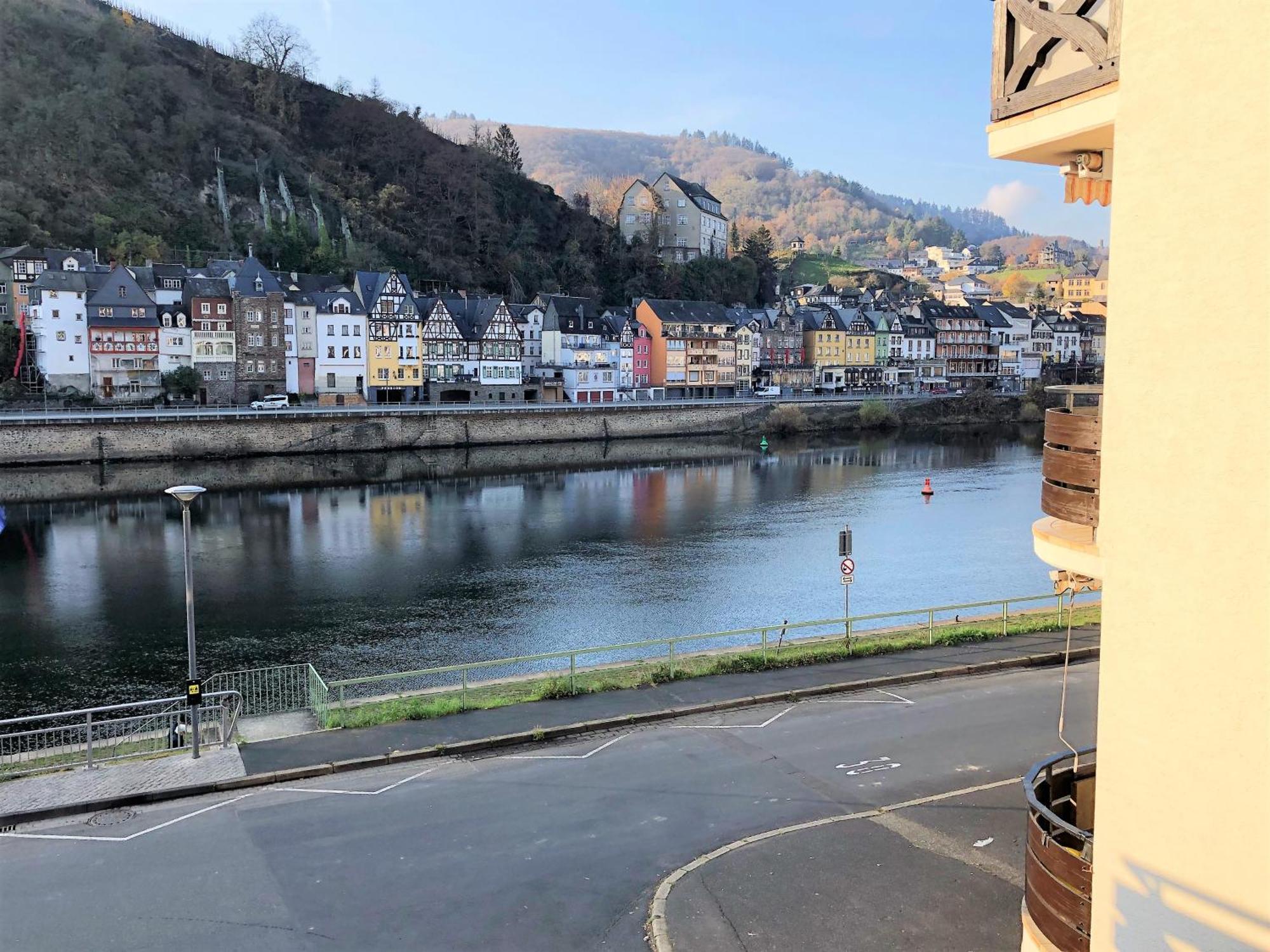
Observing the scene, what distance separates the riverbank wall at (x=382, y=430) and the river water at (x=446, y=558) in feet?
5.16

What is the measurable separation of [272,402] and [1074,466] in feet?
199

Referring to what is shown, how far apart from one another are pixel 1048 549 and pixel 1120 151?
1.82m

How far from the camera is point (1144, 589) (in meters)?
3.77

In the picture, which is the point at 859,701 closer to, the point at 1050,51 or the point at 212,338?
the point at 1050,51

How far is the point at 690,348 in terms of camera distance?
82000 millimetres

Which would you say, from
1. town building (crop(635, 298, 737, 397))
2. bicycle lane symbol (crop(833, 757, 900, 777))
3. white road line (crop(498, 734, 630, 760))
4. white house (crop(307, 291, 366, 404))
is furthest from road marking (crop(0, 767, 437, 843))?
town building (crop(635, 298, 737, 397))

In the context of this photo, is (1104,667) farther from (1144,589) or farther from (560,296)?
(560,296)

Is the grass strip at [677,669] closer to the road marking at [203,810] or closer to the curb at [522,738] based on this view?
the curb at [522,738]

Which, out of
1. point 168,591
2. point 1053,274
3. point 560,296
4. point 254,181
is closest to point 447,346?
point 560,296

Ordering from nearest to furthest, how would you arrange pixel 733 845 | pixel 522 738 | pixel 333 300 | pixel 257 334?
pixel 733 845 → pixel 522 738 → pixel 257 334 → pixel 333 300

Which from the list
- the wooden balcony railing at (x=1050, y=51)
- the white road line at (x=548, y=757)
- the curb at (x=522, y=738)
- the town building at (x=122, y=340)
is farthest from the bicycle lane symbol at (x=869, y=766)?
the town building at (x=122, y=340)

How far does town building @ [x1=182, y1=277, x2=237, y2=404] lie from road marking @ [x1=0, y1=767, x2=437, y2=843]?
55.8 meters

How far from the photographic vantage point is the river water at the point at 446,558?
76.2 feet

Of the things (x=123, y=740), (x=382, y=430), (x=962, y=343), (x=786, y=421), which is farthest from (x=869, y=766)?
(x=962, y=343)
